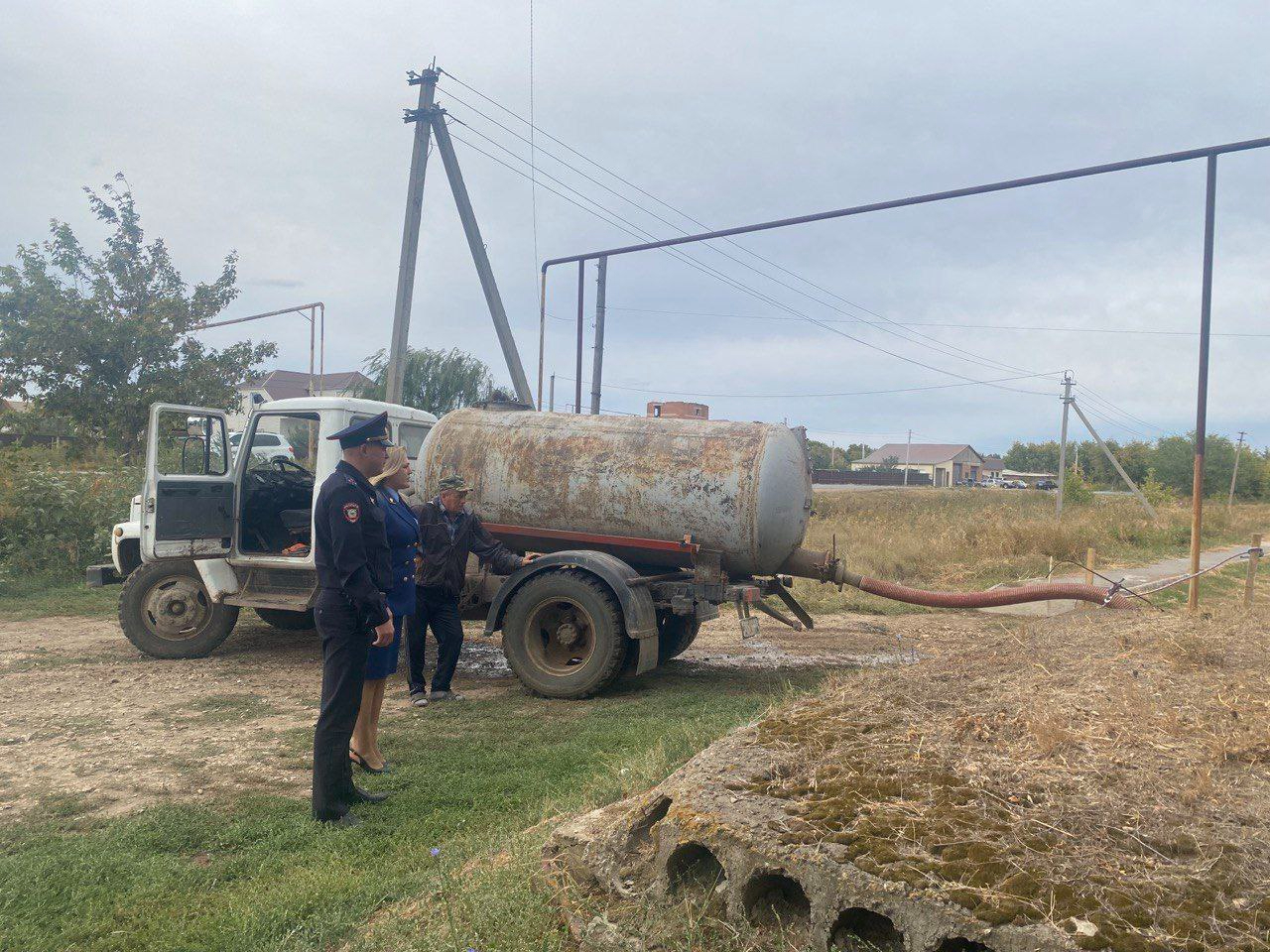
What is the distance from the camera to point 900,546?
56.7 feet

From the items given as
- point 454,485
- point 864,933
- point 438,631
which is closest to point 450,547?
point 454,485

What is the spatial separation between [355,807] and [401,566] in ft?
5.09

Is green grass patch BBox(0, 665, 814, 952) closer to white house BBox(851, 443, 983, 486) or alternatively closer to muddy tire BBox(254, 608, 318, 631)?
muddy tire BBox(254, 608, 318, 631)

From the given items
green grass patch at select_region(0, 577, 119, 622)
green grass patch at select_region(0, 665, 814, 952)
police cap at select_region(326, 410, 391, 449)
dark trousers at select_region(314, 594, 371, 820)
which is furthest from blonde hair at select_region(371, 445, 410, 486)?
green grass patch at select_region(0, 577, 119, 622)

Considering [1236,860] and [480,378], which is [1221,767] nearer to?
[1236,860]

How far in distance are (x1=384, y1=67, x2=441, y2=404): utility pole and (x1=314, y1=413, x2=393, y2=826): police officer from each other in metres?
10.3

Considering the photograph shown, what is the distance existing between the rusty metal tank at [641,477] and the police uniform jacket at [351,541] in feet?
10.7

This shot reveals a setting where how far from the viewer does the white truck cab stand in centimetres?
827

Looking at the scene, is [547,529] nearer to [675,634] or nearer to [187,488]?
[675,634]

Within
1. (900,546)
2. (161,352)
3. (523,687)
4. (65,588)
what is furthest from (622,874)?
(161,352)

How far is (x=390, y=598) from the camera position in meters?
5.64

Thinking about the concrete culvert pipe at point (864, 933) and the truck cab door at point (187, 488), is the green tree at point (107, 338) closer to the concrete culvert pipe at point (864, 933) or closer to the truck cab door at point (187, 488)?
the truck cab door at point (187, 488)

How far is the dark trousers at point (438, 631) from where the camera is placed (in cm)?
713

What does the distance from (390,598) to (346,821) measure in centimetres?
159
